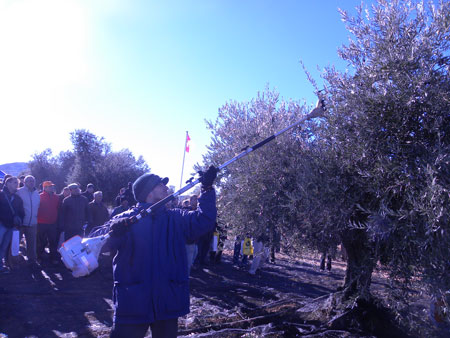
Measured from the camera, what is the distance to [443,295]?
362 cm

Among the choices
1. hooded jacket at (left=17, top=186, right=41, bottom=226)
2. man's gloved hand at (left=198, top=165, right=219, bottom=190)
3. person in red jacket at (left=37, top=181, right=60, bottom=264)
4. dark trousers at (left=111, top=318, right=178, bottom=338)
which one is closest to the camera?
dark trousers at (left=111, top=318, right=178, bottom=338)

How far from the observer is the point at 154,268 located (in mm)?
3434

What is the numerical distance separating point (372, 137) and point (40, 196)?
29.8 ft

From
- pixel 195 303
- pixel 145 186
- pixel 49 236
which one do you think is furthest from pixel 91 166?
pixel 145 186

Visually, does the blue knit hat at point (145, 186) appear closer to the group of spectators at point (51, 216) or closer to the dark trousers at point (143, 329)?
the dark trousers at point (143, 329)

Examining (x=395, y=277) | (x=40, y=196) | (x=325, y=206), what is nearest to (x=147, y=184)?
(x=325, y=206)

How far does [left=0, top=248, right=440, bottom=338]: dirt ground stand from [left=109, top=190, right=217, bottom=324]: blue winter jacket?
7.64 feet

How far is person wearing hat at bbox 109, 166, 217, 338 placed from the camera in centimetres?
335

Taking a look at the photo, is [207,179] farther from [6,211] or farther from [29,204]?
[29,204]

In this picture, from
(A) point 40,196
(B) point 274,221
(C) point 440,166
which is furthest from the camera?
(A) point 40,196

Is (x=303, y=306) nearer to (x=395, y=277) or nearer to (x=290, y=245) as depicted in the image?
(x=290, y=245)

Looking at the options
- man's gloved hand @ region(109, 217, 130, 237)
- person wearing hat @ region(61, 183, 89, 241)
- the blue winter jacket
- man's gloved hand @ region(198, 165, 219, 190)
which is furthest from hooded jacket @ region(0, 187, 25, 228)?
man's gloved hand @ region(198, 165, 219, 190)

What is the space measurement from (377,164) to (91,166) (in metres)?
26.3

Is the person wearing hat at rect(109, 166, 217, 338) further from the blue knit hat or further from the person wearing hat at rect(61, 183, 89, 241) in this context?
the person wearing hat at rect(61, 183, 89, 241)
